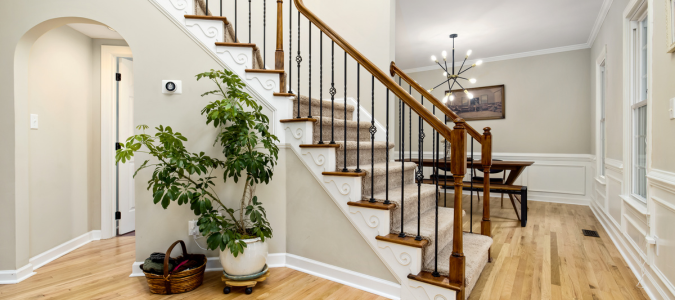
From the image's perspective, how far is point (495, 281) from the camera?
2.17 metres

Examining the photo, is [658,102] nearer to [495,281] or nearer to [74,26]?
[495,281]

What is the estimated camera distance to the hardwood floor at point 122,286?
1945 millimetres

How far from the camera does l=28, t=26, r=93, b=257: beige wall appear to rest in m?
2.43

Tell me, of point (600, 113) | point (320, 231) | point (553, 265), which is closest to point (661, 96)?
point (553, 265)

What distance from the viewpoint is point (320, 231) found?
223cm

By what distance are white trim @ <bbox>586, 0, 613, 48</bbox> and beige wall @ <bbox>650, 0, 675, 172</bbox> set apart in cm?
189

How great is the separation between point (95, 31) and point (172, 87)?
1529 mm

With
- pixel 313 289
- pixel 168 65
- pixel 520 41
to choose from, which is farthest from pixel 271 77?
pixel 520 41

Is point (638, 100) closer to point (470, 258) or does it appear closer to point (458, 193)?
point (470, 258)

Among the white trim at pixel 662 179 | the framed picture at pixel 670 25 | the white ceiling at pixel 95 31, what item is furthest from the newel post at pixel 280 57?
the white trim at pixel 662 179

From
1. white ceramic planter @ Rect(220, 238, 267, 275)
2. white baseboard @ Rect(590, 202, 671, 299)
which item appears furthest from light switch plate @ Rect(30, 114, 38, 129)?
white baseboard @ Rect(590, 202, 671, 299)

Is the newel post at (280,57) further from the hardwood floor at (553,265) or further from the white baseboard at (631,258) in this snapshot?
the white baseboard at (631,258)

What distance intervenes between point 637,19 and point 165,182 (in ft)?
13.0

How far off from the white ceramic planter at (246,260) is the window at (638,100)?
3.05 meters
